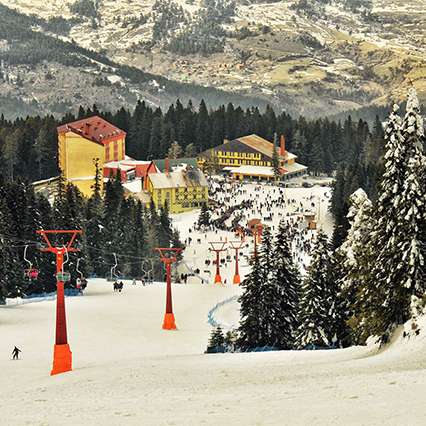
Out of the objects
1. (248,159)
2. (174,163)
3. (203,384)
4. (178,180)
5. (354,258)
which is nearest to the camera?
(203,384)

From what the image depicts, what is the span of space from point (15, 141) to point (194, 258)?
61.4m

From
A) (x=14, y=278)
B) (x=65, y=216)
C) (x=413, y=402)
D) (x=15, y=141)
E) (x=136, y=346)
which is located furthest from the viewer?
(x=15, y=141)

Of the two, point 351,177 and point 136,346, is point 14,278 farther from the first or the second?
point 351,177

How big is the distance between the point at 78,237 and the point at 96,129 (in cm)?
8178

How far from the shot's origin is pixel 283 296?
143 ft

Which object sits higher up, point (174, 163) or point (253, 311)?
point (174, 163)

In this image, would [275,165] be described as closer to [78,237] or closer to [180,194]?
[180,194]

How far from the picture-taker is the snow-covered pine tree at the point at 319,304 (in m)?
39.0

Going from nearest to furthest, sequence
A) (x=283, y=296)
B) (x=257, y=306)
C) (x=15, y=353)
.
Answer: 1. (x=15, y=353)
2. (x=257, y=306)
3. (x=283, y=296)

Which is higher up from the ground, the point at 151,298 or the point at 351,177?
the point at 351,177

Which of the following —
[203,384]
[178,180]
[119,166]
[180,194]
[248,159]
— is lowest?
[203,384]

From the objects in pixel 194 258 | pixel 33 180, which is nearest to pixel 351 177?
pixel 194 258

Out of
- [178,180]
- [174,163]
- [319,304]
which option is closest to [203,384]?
[319,304]

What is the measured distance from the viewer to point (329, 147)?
156250mm
